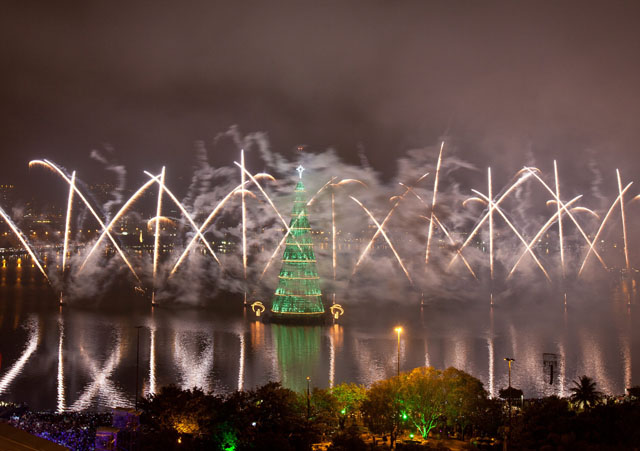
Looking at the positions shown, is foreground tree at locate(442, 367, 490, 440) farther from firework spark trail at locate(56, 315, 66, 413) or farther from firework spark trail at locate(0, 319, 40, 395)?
firework spark trail at locate(0, 319, 40, 395)

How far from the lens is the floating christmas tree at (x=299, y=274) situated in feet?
142

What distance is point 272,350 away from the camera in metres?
38.4

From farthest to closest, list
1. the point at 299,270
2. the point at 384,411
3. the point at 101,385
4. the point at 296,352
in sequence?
the point at 299,270 → the point at 296,352 → the point at 101,385 → the point at 384,411

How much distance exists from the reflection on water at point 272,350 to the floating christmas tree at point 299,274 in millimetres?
1280

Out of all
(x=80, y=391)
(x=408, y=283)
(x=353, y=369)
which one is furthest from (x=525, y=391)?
(x=408, y=283)

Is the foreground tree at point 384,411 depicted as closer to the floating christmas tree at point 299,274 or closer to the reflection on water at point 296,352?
the reflection on water at point 296,352

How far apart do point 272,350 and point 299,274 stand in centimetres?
694

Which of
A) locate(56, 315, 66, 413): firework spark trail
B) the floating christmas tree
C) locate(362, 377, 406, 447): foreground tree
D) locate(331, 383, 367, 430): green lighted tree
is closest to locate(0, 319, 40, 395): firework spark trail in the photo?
locate(56, 315, 66, 413): firework spark trail

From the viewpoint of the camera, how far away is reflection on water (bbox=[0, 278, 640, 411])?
1232 inches

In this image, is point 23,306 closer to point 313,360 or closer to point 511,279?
point 313,360

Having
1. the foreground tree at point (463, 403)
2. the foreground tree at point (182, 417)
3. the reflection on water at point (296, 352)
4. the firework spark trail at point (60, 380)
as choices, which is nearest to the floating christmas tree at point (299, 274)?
the reflection on water at point (296, 352)

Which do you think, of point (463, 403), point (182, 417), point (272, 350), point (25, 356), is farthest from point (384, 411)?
point (25, 356)

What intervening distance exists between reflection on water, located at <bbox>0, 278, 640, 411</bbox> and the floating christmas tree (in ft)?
4.20

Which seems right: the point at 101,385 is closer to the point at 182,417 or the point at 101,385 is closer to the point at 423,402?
the point at 182,417
